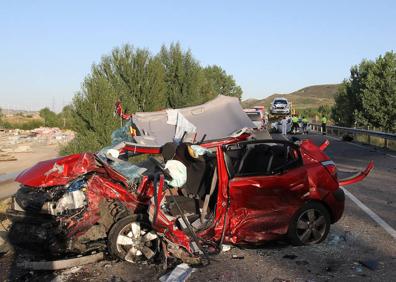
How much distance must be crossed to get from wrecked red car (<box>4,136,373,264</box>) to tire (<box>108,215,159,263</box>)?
12 millimetres

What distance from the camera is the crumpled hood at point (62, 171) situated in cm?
577

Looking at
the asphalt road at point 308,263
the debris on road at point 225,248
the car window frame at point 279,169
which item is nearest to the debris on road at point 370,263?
the asphalt road at point 308,263

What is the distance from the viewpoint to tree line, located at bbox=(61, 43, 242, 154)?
58.6 ft

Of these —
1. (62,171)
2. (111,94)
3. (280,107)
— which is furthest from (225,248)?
(280,107)

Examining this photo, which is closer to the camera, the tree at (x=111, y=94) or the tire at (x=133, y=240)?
the tire at (x=133, y=240)

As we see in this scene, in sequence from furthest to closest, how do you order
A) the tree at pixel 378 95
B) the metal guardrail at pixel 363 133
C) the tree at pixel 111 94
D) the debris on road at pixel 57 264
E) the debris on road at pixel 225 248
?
the tree at pixel 378 95 → the metal guardrail at pixel 363 133 → the tree at pixel 111 94 → the debris on road at pixel 225 248 → the debris on road at pixel 57 264

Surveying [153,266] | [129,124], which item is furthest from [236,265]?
[129,124]

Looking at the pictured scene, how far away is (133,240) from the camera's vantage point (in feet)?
18.5

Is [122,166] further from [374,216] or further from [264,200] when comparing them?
[374,216]

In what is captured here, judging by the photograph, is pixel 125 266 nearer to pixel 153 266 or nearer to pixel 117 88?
pixel 153 266

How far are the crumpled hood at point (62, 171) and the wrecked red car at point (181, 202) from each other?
0.01m

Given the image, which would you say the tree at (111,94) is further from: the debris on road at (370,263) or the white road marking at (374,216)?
the debris on road at (370,263)

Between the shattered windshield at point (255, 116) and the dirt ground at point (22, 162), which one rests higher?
the shattered windshield at point (255, 116)

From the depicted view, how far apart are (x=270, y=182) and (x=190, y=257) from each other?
55.9 inches
